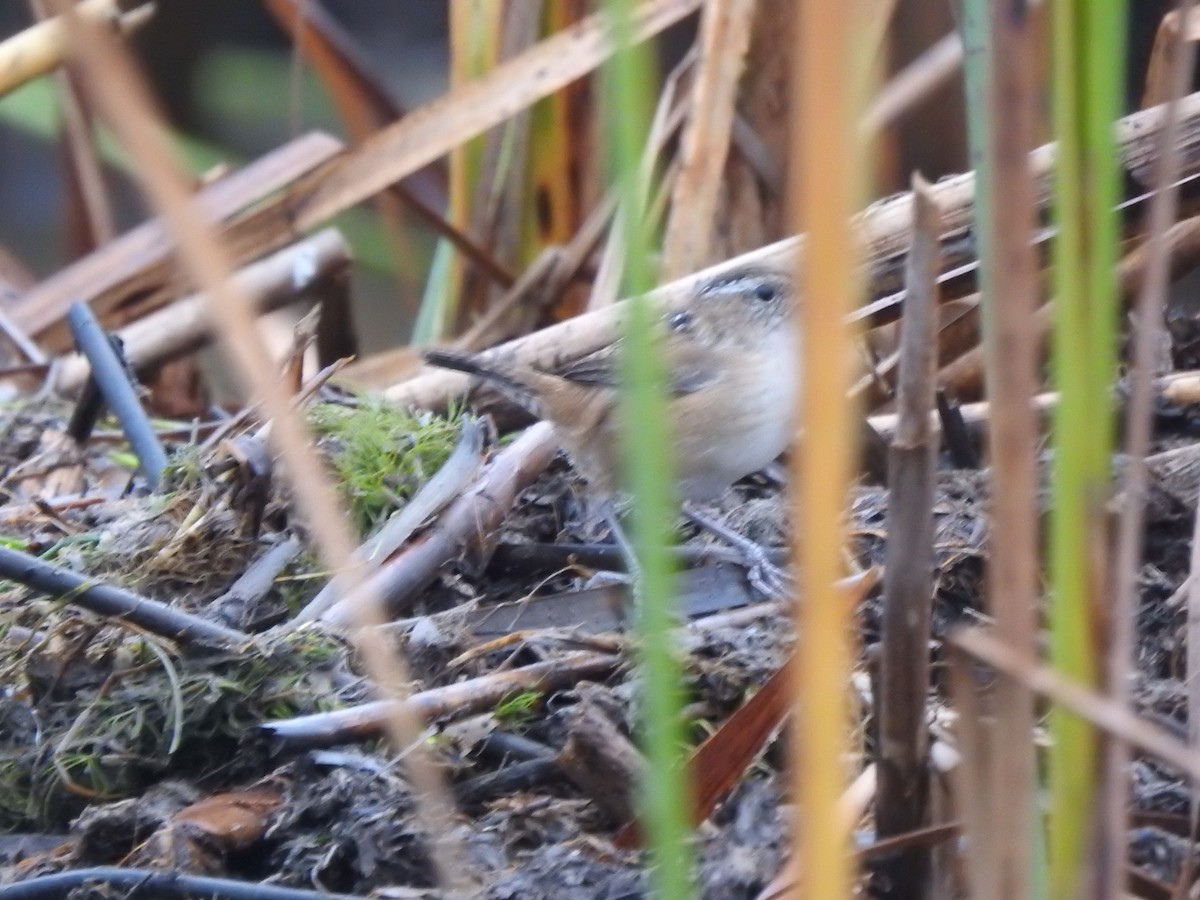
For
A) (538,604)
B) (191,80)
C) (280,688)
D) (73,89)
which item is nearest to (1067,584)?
(280,688)

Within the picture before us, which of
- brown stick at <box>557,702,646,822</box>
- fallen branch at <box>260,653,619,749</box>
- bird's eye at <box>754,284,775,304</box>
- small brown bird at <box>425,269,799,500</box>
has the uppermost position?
bird's eye at <box>754,284,775,304</box>

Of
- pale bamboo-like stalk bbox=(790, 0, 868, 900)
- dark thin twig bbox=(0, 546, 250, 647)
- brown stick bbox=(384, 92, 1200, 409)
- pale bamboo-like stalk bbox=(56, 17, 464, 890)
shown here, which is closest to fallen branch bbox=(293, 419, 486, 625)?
dark thin twig bbox=(0, 546, 250, 647)

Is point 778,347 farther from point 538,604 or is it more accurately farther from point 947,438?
point 538,604

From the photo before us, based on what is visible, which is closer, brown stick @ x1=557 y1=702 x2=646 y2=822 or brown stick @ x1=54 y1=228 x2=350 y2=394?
brown stick @ x1=557 y1=702 x2=646 y2=822

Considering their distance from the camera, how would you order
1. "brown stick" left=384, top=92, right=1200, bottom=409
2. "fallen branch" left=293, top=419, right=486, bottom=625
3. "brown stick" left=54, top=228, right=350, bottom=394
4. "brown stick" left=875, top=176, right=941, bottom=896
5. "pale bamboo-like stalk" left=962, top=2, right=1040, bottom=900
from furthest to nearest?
"brown stick" left=54, top=228, right=350, bottom=394, "brown stick" left=384, top=92, right=1200, bottom=409, "fallen branch" left=293, top=419, right=486, bottom=625, "brown stick" left=875, top=176, right=941, bottom=896, "pale bamboo-like stalk" left=962, top=2, right=1040, bottom=900

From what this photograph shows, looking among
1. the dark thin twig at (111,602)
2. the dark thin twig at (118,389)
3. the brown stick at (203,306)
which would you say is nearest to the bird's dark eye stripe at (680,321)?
the dark thin twig at (118,389)

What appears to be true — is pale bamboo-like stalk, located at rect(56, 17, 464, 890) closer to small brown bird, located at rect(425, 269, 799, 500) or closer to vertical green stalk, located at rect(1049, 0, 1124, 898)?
vertical green stalk, located at rect(1049, 0, 1124, 898)

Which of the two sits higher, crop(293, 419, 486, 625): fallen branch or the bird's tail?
the bird's tail

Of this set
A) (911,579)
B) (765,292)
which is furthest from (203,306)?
(911,579)

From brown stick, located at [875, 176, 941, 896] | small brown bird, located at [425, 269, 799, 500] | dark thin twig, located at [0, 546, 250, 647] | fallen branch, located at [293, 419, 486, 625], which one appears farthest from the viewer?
small brown bird, located at [425, 269, 799, 500]
